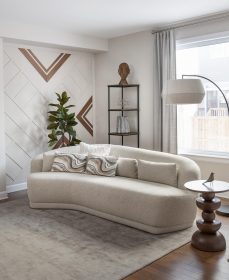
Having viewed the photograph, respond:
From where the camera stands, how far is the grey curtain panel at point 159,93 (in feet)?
16.2

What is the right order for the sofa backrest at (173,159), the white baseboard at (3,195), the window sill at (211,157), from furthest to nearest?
the white baseboard at (3,195), the window sill at (211,157), the sofa backrest at (173,159)

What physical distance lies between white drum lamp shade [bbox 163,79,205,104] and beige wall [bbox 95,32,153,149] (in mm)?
2069

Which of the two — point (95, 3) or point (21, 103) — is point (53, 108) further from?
point (95, 3)

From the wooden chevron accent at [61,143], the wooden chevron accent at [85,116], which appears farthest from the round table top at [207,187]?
the wooden chevron accent at [85,116]

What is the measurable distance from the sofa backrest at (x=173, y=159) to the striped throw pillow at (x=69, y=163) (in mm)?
482

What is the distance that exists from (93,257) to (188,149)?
2.75 meters

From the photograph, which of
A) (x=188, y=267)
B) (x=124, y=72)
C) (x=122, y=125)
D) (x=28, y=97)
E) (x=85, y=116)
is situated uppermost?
(x=124, y=72)

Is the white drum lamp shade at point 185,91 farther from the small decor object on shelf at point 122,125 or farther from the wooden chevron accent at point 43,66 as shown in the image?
the wooden chevron accent at point 43,66

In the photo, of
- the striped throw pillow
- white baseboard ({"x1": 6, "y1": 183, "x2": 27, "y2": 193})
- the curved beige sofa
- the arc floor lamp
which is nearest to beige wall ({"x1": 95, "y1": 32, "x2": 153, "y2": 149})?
the curved beige sofa

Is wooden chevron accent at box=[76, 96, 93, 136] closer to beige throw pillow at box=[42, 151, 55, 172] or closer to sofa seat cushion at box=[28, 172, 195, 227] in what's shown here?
beige throw pillow at box=[42, 151, 55, 172]

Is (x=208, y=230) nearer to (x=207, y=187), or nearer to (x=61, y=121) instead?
(x=207, y=187)

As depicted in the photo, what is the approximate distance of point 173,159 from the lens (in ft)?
13.0

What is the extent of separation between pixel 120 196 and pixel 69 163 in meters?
1.15

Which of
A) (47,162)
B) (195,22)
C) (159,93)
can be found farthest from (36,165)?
(195,22)
